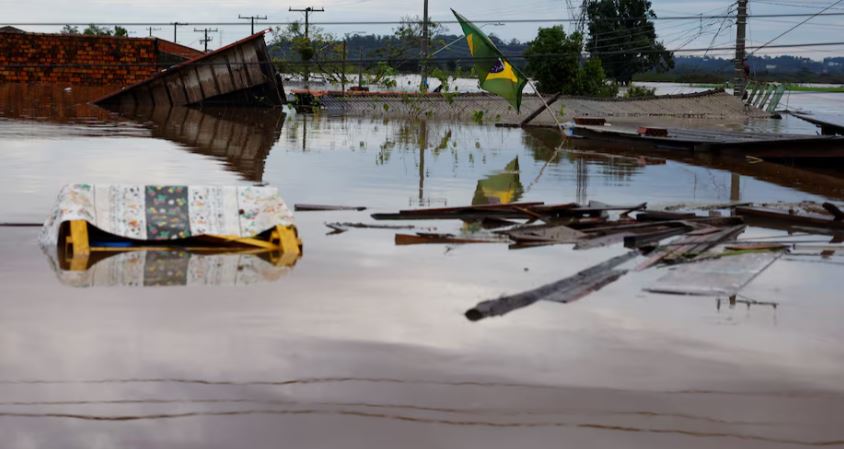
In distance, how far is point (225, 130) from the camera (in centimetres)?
3009

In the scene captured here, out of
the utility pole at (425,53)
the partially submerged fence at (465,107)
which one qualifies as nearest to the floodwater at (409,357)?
the partially submerged fence at (465,107)

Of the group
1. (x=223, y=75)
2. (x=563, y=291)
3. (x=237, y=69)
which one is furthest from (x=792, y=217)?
(x=223, y=75)

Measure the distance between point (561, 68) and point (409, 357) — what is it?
5227cm

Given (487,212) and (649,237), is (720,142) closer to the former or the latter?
(487,212)

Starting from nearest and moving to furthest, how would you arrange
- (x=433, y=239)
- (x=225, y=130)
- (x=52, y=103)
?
(x=433, y=239) → (x=225, y=130) → (x=52, y=103)

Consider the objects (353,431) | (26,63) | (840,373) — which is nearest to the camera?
(353,431)

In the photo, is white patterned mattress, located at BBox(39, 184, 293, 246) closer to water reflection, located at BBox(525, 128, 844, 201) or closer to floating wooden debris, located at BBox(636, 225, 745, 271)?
floating wooden debris, located at BBox(636, 225, 745, 271)

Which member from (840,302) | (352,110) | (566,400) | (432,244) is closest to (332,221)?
(432,244)

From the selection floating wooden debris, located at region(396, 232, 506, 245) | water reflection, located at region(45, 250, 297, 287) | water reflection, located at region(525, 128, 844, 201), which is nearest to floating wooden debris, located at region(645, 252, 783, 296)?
floating wooden debris, located at region(396, 232, 506, 245)

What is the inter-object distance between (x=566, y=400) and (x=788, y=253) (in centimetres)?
580

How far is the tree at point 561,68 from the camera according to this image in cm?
5559

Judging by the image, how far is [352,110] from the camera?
43375 millimetres

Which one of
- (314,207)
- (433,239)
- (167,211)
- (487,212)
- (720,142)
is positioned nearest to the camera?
(167,211)

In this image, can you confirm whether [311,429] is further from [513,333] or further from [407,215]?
[407,215]
